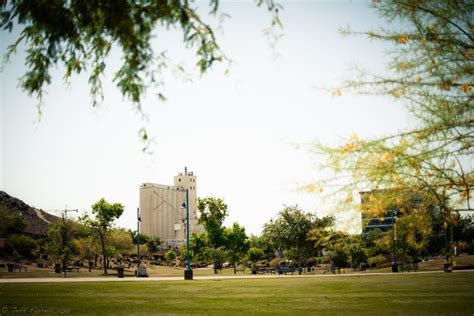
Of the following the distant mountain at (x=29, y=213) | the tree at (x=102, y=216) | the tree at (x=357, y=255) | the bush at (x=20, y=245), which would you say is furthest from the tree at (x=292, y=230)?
the distant mountain at (x=29, y=213)

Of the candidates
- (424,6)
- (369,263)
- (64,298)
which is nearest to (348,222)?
(424,6)

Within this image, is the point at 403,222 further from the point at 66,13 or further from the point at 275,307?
the point at 275,307

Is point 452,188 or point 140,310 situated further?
point 140,310

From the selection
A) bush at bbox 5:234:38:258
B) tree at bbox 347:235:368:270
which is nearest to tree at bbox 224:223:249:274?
tree at bbox 347:235:368:270

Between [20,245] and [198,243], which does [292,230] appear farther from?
[20,245]

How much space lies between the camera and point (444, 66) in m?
9.20

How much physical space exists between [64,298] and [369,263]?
54.7m

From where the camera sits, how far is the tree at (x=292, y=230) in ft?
223

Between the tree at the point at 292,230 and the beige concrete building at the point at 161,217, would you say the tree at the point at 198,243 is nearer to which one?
the tree at the point at 292,230

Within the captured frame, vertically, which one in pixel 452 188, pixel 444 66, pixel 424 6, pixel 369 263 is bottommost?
pixel 369 263

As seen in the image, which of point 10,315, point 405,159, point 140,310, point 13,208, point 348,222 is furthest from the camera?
point 13,208

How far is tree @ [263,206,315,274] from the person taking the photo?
223 feet

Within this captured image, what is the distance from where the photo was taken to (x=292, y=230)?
6819cm

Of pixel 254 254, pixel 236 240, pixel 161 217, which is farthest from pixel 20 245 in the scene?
pixel 161 217
